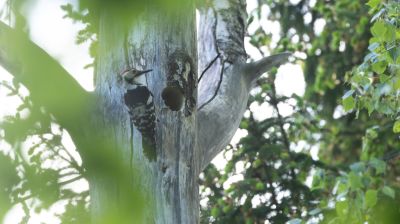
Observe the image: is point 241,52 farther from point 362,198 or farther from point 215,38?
point 362,198

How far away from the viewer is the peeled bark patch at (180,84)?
93.2 inches

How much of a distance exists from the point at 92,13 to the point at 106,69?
133cm

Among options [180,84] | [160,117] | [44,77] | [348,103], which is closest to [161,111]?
A: [160,117]

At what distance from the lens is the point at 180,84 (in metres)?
2.40

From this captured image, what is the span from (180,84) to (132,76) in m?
0.18

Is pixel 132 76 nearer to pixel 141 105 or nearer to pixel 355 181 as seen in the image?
pixel 141 105

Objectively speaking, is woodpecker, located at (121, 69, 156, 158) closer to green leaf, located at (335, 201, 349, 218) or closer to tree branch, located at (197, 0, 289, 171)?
tree branch, located at (197, 0, 289, 171)

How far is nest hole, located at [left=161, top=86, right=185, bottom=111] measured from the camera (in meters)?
2.35

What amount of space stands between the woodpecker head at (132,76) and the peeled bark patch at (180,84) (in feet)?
0.32

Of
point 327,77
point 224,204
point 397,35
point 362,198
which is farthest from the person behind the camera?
point 327,77

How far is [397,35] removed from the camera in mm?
3215

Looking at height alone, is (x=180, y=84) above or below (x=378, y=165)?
below

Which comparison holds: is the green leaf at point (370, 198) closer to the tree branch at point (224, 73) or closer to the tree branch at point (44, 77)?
the tree branch at point (224, 73)

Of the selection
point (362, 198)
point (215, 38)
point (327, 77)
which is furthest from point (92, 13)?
point (327, 77)
